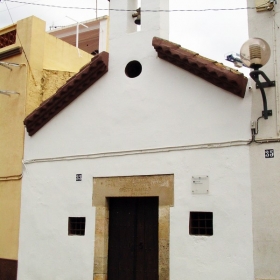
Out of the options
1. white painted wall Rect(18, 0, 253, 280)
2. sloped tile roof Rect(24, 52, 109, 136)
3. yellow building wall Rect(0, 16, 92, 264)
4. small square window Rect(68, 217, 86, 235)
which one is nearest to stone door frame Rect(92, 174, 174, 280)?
white painted wall Rect(18, 0, 253, 280)

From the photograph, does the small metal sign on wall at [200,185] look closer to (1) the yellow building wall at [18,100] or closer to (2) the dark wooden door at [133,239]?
(2) the dark wooden door at [133,239]

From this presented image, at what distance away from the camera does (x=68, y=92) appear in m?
8.66

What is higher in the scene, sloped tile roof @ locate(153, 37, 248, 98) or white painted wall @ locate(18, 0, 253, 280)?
sloped tile roof @ locate(153, 37, 248, 98)

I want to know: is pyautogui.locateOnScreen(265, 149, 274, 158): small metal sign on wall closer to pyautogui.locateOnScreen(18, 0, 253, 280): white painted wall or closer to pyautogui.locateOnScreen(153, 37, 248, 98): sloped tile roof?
pyautogui.locateOnScreen(18, 0, 253, 280): white painted wall

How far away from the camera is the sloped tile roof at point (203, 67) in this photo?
6.73 metres

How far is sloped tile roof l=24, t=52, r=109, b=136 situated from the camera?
834cm

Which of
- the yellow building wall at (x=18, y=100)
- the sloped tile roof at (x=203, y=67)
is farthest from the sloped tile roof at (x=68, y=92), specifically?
the sloped tile roof at (x=203, y=67)

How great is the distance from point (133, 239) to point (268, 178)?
266 centimetres

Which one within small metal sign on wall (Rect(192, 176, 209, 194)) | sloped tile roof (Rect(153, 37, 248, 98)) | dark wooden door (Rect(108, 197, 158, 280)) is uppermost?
sloped tile roof (Rect(153, 37, 248, 98))

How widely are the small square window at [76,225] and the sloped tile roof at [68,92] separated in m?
2.10

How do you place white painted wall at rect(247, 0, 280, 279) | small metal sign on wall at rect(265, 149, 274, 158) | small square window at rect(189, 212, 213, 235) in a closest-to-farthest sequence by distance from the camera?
white painted wall at rect(247, 0, 280, 279) → small metal sign on wall at rect(265, 149, 274, 158) → small square window at rect(189, 212, 213, 235)

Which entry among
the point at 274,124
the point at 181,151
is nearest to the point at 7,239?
the point at 181,151

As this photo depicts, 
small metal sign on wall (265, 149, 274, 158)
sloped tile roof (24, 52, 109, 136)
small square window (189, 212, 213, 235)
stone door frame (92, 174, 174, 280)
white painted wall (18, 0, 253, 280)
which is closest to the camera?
small metal sign on wall (265, 149, 274, 158)

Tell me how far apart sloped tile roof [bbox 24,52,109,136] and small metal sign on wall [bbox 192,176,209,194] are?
281 cm
